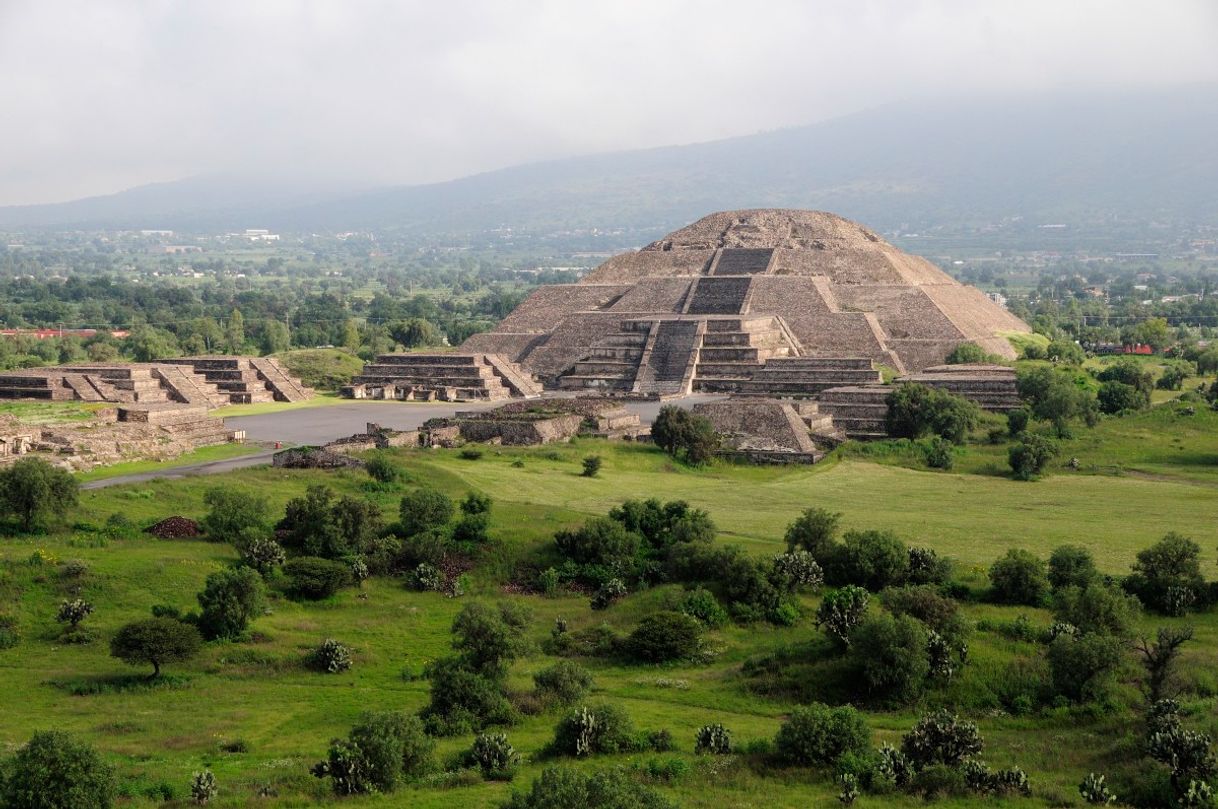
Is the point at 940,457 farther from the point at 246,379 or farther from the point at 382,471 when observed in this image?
the point at 246,379

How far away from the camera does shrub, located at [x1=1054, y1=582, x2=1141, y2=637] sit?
1011 inches

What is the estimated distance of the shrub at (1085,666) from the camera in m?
23.7

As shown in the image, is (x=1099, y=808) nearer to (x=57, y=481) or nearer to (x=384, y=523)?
(x=384, y=523)

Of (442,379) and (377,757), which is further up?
(442,379)

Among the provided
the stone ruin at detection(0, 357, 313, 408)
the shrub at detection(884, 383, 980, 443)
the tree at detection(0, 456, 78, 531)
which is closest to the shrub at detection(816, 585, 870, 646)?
the tree at detection(0, 456, 78, 531)

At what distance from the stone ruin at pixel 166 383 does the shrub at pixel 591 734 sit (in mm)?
35791

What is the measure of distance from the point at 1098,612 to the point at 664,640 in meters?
7.40

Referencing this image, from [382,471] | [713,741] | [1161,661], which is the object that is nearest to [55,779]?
[713,741]

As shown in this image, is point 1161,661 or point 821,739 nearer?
point 821,739

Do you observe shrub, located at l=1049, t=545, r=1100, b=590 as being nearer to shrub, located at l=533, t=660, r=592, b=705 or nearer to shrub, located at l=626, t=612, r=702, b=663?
shrub, located at l=626, t=612, r=702, b=663

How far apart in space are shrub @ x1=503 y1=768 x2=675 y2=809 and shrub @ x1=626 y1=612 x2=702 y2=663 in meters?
9.25

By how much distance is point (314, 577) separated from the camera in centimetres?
3016

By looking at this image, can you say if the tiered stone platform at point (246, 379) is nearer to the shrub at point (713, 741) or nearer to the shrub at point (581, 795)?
the shrub at point (713, 741)

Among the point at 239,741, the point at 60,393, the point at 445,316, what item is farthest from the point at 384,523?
the point at 445,316
